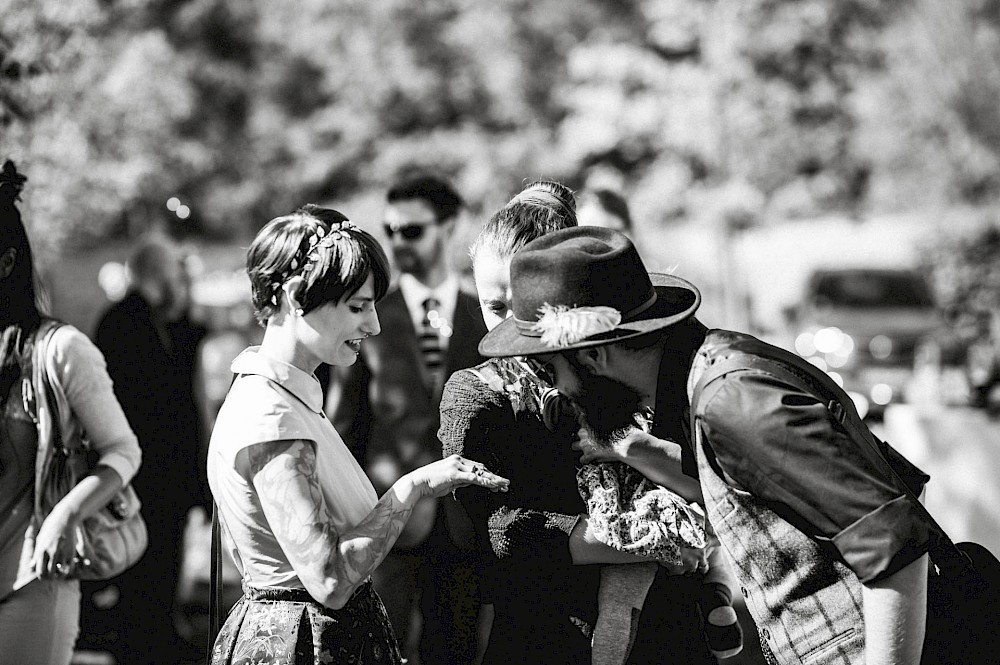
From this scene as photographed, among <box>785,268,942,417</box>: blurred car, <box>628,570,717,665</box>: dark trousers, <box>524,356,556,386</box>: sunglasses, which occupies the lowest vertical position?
<box>785,268,942,417</box>: blurred car

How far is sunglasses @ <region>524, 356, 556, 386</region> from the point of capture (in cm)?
239

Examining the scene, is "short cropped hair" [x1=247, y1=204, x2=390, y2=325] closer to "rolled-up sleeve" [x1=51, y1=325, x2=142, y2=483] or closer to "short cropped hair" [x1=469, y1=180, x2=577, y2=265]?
"short cropped hair" [x1=469, y1=180, x2=577, y2=265]

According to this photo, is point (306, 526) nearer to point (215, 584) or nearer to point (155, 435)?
point (215, 584)

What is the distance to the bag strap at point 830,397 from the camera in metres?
1.95

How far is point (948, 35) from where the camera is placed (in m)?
22.9

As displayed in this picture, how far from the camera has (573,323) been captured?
2.10 m

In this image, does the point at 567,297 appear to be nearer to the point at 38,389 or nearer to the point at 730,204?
the point at 38,389

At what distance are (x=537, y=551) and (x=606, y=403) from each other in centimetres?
39

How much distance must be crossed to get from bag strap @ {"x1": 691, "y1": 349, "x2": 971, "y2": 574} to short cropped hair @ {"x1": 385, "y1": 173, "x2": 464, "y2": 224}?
254 cm

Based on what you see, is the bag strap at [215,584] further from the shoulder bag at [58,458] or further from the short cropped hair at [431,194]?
the short cropped hair at [431,194]

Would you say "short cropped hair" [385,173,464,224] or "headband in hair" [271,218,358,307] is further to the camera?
"short cropped hair" [385,173,464,224]

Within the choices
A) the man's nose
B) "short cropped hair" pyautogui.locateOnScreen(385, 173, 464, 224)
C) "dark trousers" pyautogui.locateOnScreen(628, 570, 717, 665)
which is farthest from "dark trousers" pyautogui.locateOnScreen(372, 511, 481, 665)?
"short cropped hair" pyautogui.locateOnScreen(385, 173, 464, 224)

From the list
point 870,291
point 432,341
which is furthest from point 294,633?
point 870,291

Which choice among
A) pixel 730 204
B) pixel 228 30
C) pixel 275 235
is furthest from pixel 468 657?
pixel 228 30
